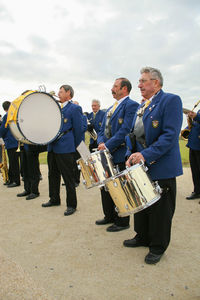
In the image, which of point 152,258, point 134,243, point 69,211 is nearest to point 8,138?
point 69,211

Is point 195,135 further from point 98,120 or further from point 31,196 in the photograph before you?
point 31,196

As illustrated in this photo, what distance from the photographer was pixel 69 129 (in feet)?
14.8

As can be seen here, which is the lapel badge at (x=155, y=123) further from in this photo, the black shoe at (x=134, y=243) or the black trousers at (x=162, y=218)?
the black shoe at (x=134, y=243)

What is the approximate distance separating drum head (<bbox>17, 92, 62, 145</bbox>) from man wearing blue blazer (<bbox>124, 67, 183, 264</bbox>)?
68.8 inches

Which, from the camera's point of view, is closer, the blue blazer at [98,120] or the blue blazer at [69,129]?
the blue blazer at [69,129]

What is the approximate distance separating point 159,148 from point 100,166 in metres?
0.80

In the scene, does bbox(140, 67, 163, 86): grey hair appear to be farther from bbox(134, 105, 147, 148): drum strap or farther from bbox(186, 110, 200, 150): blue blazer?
bbox(186, 110, 200, 150): blue blazer

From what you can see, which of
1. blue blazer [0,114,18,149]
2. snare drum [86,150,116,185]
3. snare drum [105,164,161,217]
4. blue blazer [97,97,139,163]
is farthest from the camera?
blue blazer [0,114,18,149]

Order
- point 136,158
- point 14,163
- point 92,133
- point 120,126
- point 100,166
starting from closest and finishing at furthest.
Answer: point 136,158, point 100,166, point 120,126, point 14,163, point 92,133

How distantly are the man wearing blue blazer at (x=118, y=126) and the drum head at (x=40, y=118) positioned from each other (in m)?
0.86

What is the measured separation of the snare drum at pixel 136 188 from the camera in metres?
2.56

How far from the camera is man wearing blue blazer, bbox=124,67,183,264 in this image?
8.73 ft

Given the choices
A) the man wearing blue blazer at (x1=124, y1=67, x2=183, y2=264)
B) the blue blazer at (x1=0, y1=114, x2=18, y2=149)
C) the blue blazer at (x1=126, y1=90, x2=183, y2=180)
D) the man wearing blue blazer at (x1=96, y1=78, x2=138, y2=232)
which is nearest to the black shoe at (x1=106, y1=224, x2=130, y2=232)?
the man wearing blue blazer at (x1=96, y1=78, x2=138, y2=232)


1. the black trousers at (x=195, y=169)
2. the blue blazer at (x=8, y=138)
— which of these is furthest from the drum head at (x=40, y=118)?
the blue blazer at (x=8, y=138)
